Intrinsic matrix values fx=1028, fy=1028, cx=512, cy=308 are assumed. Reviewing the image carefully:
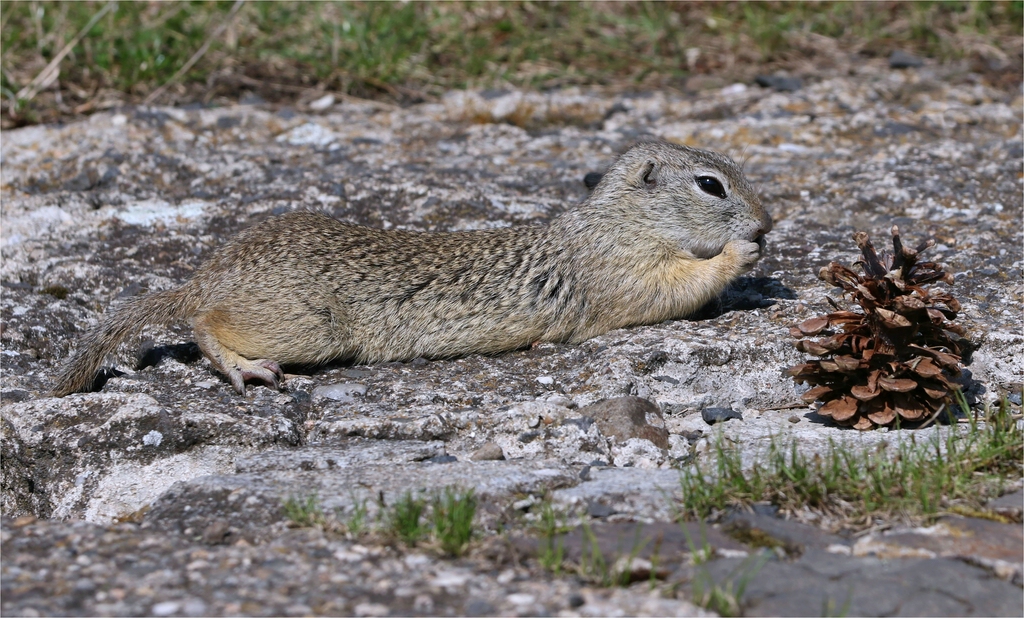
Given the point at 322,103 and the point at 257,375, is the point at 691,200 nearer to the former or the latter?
the point at 257,375

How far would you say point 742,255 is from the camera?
4855mm

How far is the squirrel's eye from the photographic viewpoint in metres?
5.08

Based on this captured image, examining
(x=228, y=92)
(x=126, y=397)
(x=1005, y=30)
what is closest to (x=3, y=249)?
(x=126, y=397)

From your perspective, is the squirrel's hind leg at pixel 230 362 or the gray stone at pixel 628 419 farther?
the squirrel's hind leg at pixel 230 362

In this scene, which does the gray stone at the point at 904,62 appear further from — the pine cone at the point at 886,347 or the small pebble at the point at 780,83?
the pine cone at the point at 886,347

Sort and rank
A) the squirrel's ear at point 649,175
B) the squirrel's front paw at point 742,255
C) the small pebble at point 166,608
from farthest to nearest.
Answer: the squirrel's ear at point 649,175 < the squirrel's front paw at point 742,255 < the small pebble at point 166,608

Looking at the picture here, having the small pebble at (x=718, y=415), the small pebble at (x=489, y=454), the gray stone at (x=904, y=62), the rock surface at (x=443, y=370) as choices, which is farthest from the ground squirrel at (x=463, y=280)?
the gray stone at (x=904, y=62)

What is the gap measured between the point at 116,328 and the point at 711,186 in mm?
2888

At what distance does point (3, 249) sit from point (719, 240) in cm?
383

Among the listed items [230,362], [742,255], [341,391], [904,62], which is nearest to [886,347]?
[742,255]

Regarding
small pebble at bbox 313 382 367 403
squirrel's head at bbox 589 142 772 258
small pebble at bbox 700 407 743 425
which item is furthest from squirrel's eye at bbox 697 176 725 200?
small pebble at bbox 313 382 367 403

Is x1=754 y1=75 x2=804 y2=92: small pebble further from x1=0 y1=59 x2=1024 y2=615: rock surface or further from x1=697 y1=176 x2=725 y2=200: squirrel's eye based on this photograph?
x1=697 y1=176 x2=725 y2=200: squirrel's eye

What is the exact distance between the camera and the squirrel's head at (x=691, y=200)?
504cm

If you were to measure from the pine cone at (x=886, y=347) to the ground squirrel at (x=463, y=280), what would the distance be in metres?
1.01
